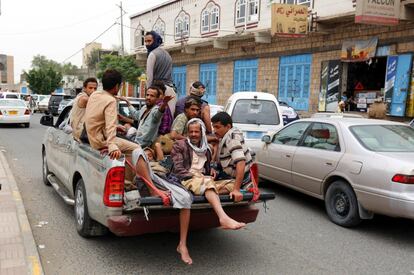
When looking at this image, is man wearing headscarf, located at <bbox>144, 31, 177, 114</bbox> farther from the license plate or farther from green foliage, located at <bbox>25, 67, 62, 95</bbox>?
green foliage, located at <bbox>25, 67, 62, 95</bbox>

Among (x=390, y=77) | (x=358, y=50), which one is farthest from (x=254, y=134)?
(x=358, y=50)

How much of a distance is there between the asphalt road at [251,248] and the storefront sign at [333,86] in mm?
13328

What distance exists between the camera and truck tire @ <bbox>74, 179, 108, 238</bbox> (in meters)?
4.66

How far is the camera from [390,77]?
16344mm

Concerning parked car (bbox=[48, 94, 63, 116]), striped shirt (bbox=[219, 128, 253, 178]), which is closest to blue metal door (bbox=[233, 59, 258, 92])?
parked car (bbox=[48, 94, 63, 116])

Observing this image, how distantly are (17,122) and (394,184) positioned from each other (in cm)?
1814

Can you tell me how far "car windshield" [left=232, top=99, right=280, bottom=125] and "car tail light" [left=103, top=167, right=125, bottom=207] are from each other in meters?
5.43

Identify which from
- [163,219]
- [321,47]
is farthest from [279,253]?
[321,47]

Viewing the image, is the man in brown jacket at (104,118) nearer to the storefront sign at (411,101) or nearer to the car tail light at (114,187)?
the car tail light at (114,187)

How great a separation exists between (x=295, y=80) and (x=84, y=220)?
1762 centimetres

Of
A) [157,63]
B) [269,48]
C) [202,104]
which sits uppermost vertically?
[269,48]

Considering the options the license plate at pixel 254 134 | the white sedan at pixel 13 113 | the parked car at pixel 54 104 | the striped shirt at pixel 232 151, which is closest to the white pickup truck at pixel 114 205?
the striped shirt at pixel 232 151

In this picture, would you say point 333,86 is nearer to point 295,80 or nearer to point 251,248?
point 295,80

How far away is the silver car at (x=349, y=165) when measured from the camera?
16.3 ft
